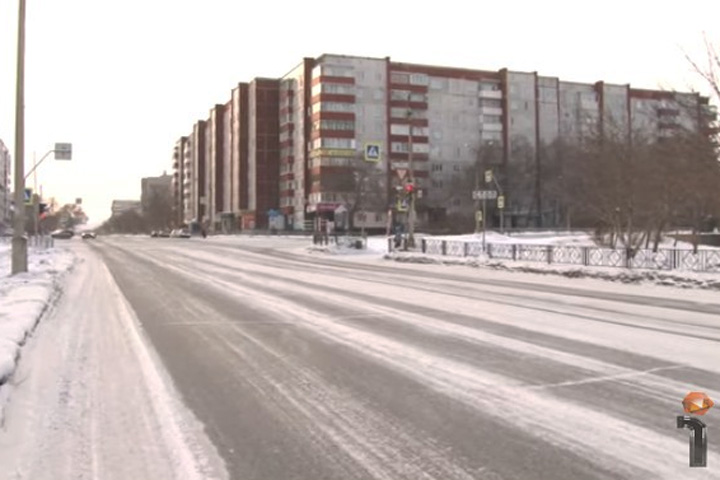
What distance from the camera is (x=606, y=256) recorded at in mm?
26641

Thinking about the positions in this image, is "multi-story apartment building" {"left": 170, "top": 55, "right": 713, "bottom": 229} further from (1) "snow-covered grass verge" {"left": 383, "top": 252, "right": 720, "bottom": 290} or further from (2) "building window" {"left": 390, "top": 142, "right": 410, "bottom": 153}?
(1) "snow-covered grass verge" {"left": 383, "top": 252, "right": 720, "bottom": 290}

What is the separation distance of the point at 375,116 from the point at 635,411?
360 feet

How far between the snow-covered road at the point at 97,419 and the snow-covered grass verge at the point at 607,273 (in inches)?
615

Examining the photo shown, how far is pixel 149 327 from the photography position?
12.1 metres

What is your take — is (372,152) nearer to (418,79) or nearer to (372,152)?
(372,152)

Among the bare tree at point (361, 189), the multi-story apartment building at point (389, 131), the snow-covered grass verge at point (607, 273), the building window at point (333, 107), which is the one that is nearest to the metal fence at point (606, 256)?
the snow-covered grass verge at point (607, 273)

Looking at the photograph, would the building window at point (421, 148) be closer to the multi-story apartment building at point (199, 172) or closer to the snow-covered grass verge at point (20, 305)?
the multi-story apartment building at point (199, 172)

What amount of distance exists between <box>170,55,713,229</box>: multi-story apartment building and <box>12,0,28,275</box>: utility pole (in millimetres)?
82344

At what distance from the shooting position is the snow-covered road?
16.5ft

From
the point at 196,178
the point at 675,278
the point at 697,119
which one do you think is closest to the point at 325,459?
the point at 675,278

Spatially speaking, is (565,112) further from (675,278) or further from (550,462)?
(550,462)

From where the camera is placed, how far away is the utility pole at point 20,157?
845 inches

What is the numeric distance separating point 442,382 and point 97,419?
334 cm

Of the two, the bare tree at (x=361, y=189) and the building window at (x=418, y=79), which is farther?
the building window at (x=418, y=79)
